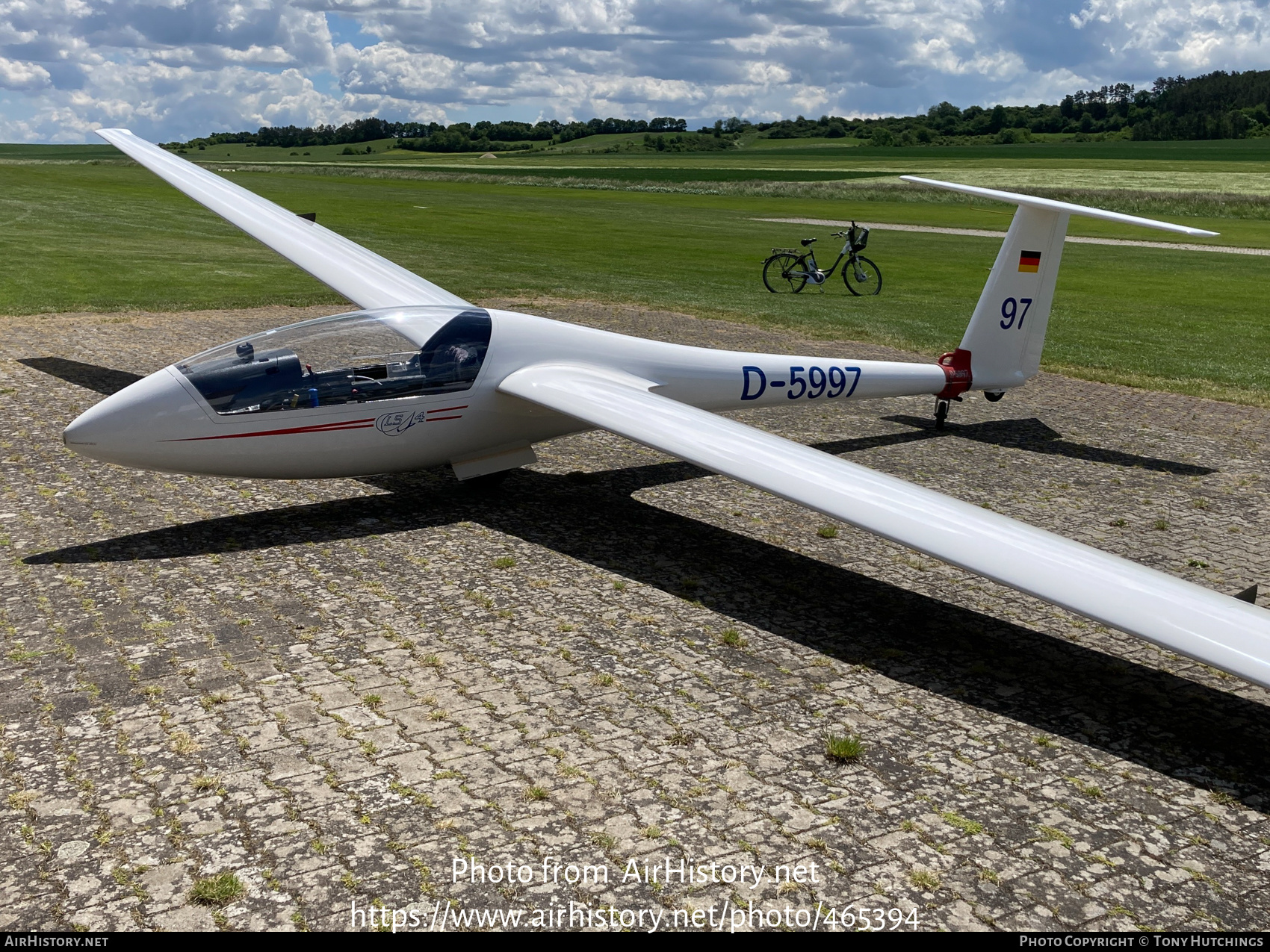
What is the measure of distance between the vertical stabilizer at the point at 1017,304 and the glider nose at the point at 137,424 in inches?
364

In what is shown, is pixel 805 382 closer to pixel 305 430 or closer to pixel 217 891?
pixel 305 430

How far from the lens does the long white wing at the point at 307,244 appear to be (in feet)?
44.5

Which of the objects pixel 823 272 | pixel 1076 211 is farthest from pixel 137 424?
pixel 823 272

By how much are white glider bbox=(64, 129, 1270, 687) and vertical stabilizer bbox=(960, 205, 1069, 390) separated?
0.16 metres

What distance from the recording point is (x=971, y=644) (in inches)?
298

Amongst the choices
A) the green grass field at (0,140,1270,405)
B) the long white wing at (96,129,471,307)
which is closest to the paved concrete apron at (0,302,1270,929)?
the long white wing at (96,129,471,307)

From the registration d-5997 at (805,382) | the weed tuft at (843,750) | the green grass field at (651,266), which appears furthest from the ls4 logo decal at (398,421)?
the green grass field at (651,266)

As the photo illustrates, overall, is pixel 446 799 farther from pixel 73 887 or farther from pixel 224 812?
pixel 73 887

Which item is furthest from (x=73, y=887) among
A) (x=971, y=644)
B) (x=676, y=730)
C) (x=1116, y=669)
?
(x=1116, y=669)

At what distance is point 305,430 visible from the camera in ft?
29.2

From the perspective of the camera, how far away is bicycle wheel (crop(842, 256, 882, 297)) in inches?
1110

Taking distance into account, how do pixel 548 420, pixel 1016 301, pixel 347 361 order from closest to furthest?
pixel 347 361 → pixel 548 420 → pixel 1016 301

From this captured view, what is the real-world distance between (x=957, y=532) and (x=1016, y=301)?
735 centimetres

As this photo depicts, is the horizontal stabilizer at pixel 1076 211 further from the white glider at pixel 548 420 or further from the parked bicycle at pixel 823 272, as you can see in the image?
the parked bicycle at pixel 823 272
